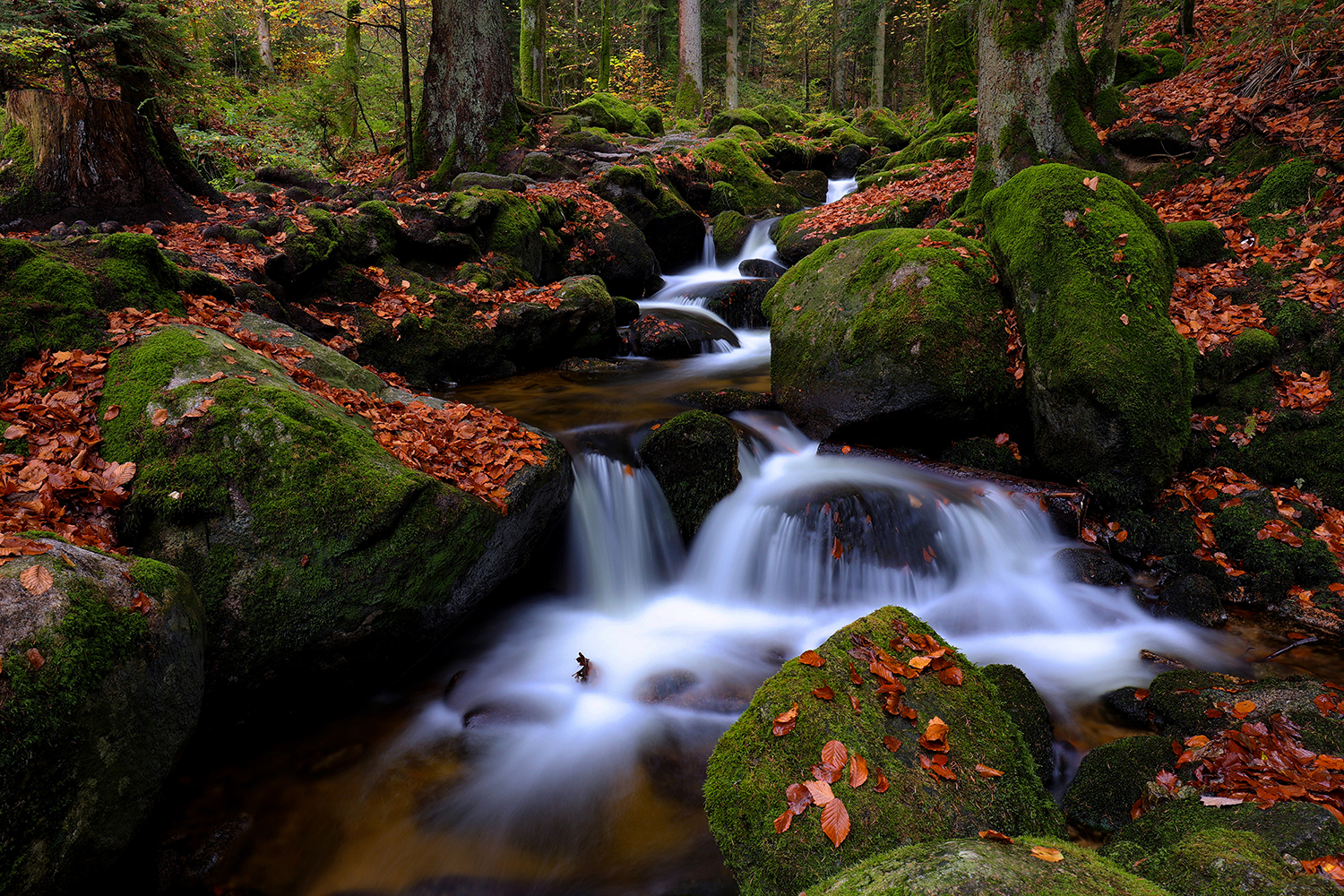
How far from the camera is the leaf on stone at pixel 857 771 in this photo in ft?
7.95

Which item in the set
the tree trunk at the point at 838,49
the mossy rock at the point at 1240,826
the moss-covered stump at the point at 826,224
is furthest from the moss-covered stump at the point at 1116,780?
the tree trunk at the point at 838,49

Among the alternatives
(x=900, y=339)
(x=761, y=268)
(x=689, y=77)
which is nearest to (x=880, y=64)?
(x=689, y=77)

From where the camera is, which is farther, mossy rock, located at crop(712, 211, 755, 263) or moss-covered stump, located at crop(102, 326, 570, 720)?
mossy rock, located at crop(712, 211, 755, 263)

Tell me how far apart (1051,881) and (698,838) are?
7.83ft

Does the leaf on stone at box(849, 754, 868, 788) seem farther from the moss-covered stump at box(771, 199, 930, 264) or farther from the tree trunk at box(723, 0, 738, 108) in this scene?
the tree trunk at box(723, 0, 738, 108)

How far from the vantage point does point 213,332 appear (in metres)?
4.86

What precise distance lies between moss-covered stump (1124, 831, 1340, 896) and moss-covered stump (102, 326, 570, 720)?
3.99 meters

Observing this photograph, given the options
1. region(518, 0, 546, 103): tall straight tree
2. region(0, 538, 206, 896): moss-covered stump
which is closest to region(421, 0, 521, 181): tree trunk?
region(518, 0, 546, 103): tall straight tree

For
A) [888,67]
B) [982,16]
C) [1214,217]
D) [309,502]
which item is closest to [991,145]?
[982,16]

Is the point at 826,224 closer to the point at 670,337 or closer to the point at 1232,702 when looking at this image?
the point at 670,337

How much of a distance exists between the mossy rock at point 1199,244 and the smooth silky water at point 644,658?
4.44m

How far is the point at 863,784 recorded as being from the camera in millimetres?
2420

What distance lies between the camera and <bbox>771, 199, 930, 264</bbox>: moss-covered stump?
10898 mm

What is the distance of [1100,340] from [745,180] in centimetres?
1350
